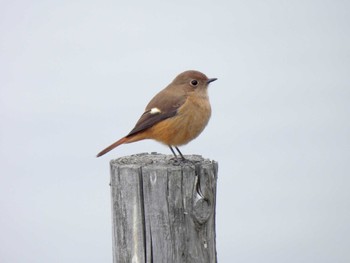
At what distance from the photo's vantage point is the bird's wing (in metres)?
5.37

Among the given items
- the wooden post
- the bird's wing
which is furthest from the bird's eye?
the wooden post

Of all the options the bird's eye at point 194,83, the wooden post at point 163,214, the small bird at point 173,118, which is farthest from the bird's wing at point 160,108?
the wooden post at point 163,214

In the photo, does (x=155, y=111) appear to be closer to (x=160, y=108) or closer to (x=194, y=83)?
(x=160, y=108)

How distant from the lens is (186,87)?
6.03m

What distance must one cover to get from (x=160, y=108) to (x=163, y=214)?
79.3 inches

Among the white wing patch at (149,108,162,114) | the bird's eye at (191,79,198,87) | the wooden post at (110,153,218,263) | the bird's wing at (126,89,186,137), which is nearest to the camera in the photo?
the wooden post at (110,153,218,263)

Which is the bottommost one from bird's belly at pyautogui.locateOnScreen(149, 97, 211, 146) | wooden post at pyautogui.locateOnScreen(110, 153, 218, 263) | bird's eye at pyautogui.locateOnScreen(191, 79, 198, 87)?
wooden post at pyautogui.locateOnScreen(110, 153, 218, 263)

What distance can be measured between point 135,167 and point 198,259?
2.25ft

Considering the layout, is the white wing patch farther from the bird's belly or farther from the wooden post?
the wooden post

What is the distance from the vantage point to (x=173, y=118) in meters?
5.56

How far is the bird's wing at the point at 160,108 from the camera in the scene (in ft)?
17.6

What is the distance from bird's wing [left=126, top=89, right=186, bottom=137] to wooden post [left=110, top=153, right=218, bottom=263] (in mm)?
1554

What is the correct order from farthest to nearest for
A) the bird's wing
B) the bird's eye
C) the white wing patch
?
the bird's eye → the white wing patch → the bird's wing

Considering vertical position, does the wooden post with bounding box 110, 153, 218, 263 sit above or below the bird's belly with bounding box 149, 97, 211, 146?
below
